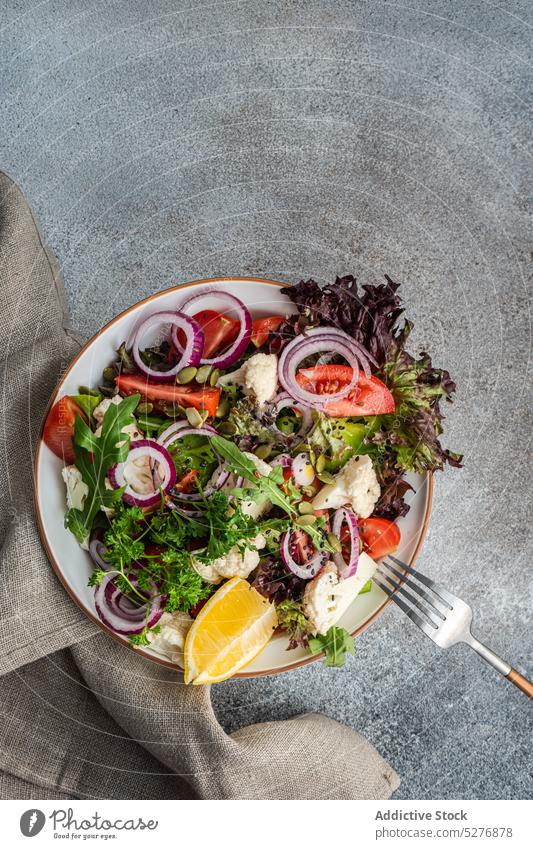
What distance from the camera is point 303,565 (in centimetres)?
130

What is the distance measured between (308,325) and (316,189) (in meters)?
0.45

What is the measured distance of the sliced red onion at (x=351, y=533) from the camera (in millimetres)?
1283

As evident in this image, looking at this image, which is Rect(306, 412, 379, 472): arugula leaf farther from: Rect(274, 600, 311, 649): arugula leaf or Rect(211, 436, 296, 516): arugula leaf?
Rect(274, 600, 311, 649): arugula leaf

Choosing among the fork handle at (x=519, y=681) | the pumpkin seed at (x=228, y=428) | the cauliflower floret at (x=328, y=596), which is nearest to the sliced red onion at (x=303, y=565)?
the cauliflower floret at (x=328, y=596)

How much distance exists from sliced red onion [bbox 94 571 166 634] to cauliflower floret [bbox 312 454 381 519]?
382mm

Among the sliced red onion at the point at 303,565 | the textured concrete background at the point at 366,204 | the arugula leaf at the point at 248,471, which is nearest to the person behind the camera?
the arugula leaf at the point at 248,471

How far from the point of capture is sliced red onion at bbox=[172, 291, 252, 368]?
4.34 feet

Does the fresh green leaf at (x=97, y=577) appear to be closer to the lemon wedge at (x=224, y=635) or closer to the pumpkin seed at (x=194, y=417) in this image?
the lemon wedge at (x=224, y=635)

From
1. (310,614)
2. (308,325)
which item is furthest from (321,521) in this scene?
(308,325)

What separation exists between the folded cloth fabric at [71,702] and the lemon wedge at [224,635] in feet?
0.58

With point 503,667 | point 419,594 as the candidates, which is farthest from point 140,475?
point 503,667

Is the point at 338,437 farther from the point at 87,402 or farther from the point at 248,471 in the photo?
the point at 87,402

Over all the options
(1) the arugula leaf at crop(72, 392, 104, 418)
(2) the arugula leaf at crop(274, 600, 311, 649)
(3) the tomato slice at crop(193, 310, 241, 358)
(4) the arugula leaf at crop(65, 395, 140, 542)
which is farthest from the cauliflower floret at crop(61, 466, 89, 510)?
(2) the arugula leaf at crop(274, 600, 311, 649)
